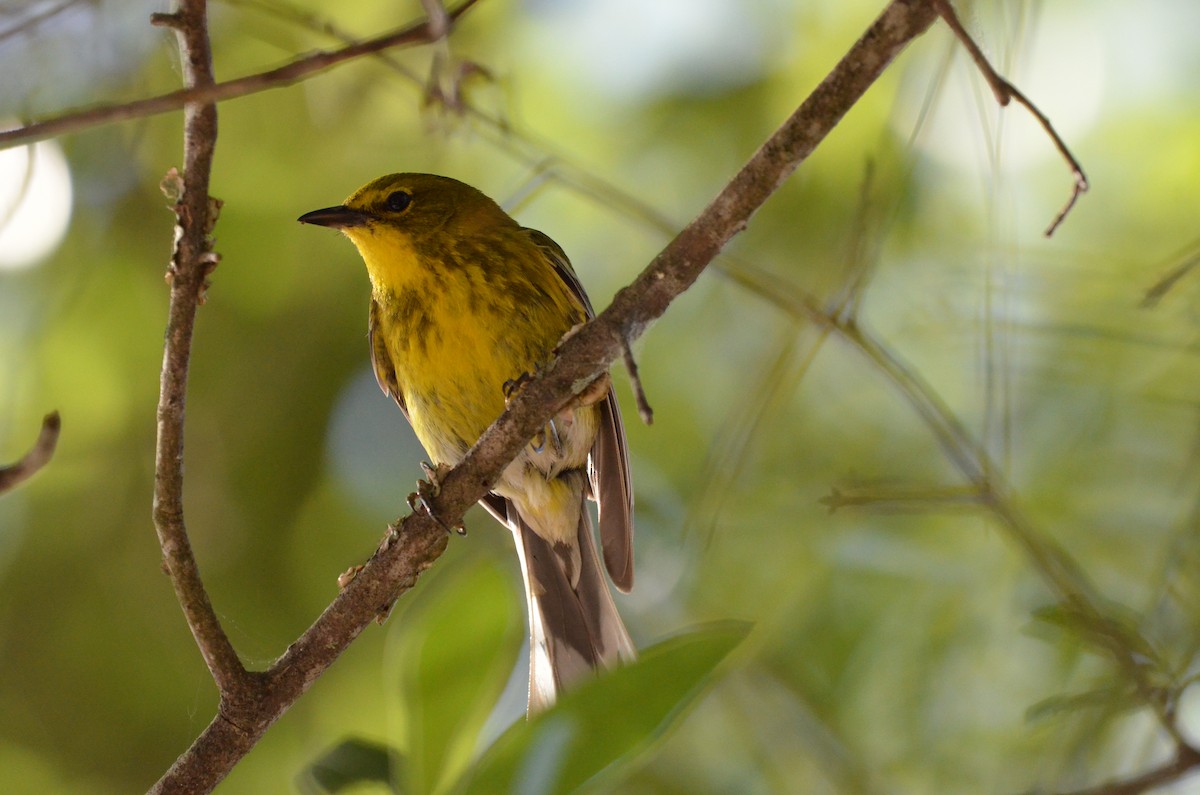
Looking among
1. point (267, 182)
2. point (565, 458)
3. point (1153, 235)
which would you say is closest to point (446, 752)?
point (565, 458)

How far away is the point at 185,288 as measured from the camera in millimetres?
1903

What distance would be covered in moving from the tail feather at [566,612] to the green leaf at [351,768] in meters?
1.24

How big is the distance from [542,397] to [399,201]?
176 centimetres

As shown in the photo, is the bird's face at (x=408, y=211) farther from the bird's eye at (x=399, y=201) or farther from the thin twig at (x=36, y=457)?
the thin twig at (x=36, y=457)

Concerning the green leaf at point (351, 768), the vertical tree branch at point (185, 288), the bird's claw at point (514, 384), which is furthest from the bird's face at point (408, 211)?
the green leaf at point (351, 768)

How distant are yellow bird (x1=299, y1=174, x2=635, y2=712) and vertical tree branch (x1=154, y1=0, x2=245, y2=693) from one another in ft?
4.04

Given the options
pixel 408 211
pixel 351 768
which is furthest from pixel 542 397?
pixel 408 211

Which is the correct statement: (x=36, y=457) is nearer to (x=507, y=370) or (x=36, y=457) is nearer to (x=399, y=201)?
(x=507, y=370)

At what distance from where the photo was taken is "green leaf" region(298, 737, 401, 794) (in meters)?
1.59

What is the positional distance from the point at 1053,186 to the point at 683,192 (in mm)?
1336

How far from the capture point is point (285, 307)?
4.63 metres

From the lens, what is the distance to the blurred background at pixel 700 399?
309 centimetres

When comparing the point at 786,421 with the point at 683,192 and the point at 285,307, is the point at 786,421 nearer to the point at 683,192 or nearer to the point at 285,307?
the point at 683,192

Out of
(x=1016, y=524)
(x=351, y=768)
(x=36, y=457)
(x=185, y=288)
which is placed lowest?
(x=1016, y=524)
